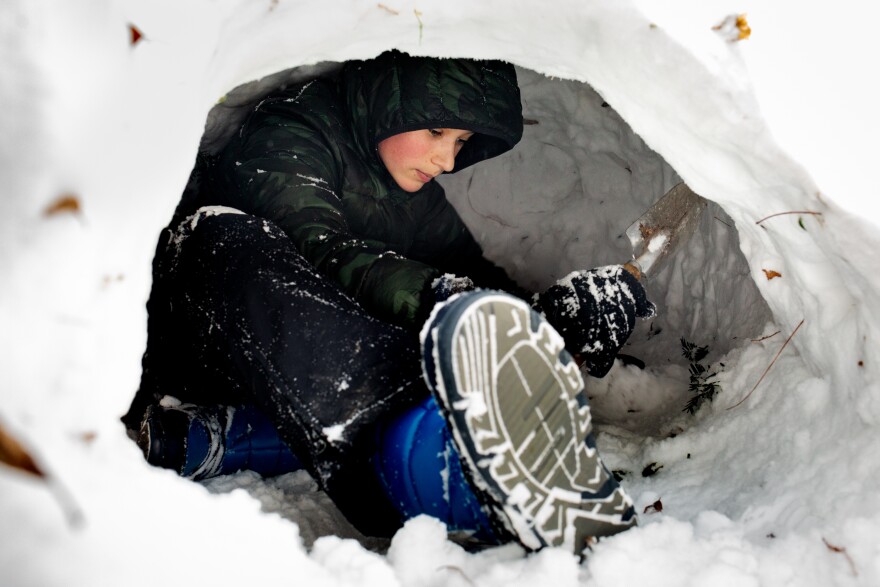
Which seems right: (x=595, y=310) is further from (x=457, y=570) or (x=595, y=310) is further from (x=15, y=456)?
(x=15, y=456)

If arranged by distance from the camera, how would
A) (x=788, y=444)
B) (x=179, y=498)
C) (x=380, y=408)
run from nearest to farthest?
1. (x=179, y=498)
2. (x=380, y=408)
3. (x=788, y=444)

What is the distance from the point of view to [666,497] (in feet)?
4.32

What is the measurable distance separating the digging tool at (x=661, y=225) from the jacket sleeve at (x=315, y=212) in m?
0.68

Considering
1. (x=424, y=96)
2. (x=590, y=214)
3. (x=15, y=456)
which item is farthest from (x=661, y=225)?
(x=15, y=456)

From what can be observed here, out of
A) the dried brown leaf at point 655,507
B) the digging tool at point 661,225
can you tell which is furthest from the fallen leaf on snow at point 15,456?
the digging tool at point 661,225

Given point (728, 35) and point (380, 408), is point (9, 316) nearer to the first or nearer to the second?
point (380, 408)

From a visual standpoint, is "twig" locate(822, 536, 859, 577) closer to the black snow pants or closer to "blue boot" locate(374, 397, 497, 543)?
→ "blue boot" locate(374, 397, 497, 543)

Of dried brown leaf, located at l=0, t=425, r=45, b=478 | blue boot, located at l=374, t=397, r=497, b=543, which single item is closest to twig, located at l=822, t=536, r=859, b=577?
blue boot, located at l=374, t=397, r=497, b=543

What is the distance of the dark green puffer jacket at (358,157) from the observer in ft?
4.77

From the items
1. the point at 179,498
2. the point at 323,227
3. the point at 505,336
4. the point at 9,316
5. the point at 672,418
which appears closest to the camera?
the point at 9,316

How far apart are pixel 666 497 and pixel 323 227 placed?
3.16 ft

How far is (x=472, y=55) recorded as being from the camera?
1298 millimetres

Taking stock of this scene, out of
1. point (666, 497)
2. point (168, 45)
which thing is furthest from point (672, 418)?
point (168, 45)

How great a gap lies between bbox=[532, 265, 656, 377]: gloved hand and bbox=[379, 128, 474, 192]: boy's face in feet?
1.72
